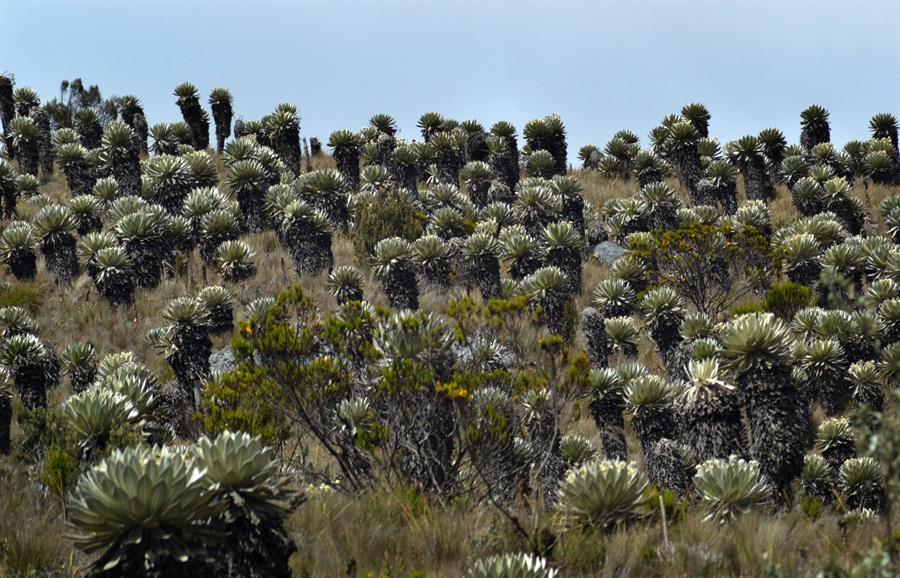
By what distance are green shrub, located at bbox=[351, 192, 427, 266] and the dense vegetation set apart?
0.48 feet

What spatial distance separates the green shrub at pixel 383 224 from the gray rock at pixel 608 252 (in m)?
5.86

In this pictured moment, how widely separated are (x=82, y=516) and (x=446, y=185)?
25.1 m

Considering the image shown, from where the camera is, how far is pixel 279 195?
2494 centimetres

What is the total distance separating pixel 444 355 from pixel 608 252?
1783cm

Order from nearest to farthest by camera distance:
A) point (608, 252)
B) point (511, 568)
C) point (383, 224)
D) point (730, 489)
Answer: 1. point (511, 568)
2. point (730, 489)
3. point (383, 224)
4. point (608, 252)

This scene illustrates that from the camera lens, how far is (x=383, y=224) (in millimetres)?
24500

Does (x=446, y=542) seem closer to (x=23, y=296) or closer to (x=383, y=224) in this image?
(x=23, y=296)

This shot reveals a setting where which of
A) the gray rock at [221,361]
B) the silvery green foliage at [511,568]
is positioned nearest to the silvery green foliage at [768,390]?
the silvery green foliage at [511,568]

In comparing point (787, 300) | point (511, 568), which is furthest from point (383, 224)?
point (511, 568)

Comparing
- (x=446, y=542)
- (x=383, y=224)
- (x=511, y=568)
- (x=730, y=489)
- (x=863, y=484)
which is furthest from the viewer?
(x=383, y=224)

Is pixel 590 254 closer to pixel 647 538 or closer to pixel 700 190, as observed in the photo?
pixel 700 190

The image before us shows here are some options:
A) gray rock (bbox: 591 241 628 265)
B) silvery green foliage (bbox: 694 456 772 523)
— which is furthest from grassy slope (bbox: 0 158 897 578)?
gray rock (bbox: 591 241 628 265)

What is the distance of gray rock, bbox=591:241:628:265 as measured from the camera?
2638 cm

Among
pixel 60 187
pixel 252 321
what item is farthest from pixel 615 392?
pixel 60 187
